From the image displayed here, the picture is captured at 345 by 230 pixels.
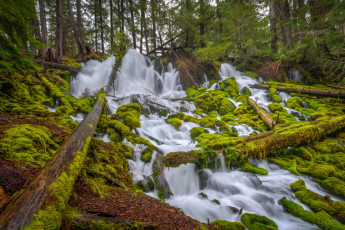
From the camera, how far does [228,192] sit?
427 cm

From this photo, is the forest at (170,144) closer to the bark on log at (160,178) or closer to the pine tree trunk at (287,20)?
the bark on log at (160,178)

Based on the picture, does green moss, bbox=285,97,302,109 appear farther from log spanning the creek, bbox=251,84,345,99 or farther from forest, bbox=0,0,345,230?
log spanning the creek, bbox=251,84,345,99

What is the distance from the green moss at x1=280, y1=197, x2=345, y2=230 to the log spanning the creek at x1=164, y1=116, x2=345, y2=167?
5.22 ft

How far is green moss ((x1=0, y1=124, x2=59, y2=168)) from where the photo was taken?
2.38 m

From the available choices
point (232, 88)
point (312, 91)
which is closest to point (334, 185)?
point (312, 91)

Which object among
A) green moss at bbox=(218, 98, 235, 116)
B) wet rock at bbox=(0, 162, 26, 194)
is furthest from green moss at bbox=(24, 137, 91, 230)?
green moss at bbox=(218, 98, 235, 116)

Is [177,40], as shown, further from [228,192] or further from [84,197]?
[84,197]

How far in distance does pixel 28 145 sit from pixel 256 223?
4.14m

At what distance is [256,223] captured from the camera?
2.94 metres

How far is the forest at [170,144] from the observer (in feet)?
6.75

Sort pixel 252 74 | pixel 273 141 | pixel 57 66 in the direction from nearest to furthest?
pixel 273 141
pixel 57 66
pixel 252 74

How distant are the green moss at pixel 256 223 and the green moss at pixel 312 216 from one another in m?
0.78

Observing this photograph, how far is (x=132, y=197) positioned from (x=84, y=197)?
73 centimetres

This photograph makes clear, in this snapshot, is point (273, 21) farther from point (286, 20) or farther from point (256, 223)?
point (256, 223)
